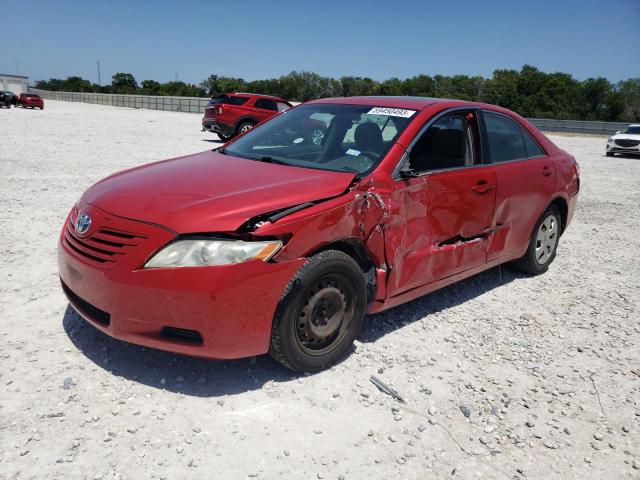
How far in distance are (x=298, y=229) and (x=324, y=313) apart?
0.61m

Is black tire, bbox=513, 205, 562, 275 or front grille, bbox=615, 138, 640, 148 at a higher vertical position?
front grille, bbox=615, 138, 640, 148

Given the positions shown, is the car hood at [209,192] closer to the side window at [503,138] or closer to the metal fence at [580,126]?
the side window at [503,138]

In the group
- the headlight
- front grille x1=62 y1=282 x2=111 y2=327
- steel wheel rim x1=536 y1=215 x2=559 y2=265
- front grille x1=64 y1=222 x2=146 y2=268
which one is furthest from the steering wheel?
steel wheel rim x1=536 y1=215 x2=559 y2=265

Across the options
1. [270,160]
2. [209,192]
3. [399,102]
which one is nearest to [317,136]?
[270,160]

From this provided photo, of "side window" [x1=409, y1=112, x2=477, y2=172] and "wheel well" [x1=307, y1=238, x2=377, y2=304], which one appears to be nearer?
"wheel well" [x1=307, y1=238, x2=377, y2=304]

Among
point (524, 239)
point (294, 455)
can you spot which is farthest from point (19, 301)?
point (524, 239)

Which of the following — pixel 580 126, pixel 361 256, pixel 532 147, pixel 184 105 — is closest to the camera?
pixel 361 256

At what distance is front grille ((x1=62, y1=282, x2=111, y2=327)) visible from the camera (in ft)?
9.67

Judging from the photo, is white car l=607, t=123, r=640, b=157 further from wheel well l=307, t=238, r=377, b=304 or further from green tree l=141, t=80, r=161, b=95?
green tree l=141, t=80, r=161, b=95

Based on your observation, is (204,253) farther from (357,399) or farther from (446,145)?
(446,145)

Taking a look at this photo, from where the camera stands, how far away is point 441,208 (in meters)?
3.80

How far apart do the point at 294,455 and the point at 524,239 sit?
3299 mm

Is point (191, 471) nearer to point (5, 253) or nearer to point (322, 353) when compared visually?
point (322, 353)

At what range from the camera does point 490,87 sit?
62031 millimetres
